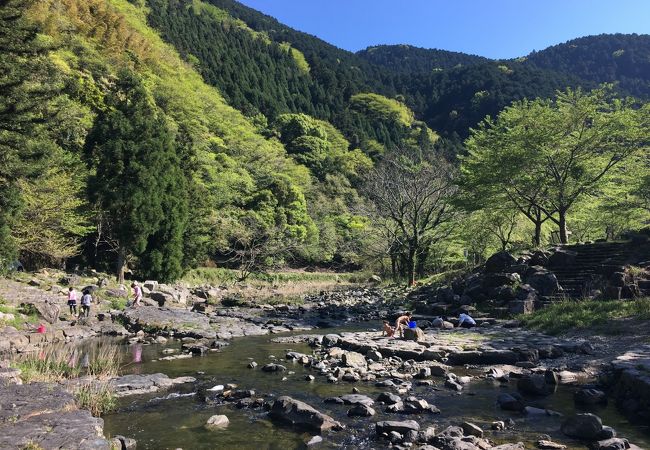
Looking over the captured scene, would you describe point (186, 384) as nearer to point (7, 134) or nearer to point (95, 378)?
point (95, 378)

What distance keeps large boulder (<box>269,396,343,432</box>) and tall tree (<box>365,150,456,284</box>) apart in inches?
1160

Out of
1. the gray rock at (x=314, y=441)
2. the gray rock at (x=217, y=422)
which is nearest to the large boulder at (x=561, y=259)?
the gray rock at (x=314, y=441)

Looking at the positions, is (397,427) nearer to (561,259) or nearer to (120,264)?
(561,259)

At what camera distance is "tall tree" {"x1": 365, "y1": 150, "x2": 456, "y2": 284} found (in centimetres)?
3759

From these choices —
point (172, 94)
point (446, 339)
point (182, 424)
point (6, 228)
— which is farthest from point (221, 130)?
point (182, 424)

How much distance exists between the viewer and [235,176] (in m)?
53.5

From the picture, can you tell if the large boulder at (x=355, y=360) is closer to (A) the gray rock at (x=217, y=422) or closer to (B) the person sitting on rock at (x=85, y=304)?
(A) the gray rock at (x=217, y=422)

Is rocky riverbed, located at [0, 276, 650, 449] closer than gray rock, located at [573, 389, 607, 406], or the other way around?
rocky riverbed, located at [0, 276, 650, 449]

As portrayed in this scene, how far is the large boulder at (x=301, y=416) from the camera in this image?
8.05 meters

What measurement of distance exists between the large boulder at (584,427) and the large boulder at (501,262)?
16.8m

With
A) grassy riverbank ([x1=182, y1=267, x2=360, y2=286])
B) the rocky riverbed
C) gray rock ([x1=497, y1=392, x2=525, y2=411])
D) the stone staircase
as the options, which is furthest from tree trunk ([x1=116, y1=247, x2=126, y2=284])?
gray rock ([x1=497, y1=392, x2=525, y2=411])

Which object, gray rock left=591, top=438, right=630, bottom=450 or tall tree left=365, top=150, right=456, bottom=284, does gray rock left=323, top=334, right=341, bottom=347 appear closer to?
gray rock left=591, top=438, right=630, bottom=450

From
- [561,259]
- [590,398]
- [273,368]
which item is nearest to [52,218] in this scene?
[273,368]

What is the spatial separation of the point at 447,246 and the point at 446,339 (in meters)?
28.5
